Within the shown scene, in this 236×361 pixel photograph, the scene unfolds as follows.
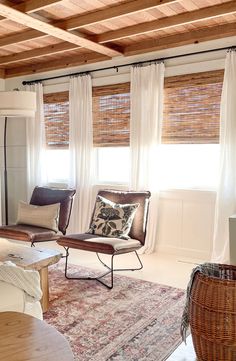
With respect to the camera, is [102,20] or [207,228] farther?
[207,228]

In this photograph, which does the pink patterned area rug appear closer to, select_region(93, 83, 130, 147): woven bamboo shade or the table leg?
the table leg

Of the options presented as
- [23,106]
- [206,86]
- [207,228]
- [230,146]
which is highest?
[206,86]

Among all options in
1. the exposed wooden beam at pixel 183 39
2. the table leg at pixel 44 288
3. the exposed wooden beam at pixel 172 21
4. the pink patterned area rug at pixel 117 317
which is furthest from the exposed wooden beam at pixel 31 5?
the pink patterned area rug at pixel 117 317

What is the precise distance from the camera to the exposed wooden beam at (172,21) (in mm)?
3264

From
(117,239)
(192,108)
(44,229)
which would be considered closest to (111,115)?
(192,108)

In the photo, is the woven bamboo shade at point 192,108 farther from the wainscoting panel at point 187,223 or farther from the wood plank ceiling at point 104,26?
the wainscoting panel at point 187,223

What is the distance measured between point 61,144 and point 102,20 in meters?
2.19

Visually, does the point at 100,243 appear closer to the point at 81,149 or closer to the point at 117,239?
the point at 117,239

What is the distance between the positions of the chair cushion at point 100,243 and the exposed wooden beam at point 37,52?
2.37 metres

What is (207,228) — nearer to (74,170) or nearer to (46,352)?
(74,170)

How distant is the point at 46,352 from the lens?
1059 millimetres

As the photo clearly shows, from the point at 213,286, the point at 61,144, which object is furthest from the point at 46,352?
the point at 61,144

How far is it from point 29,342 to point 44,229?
2.88m

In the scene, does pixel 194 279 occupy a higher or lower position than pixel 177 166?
lower
